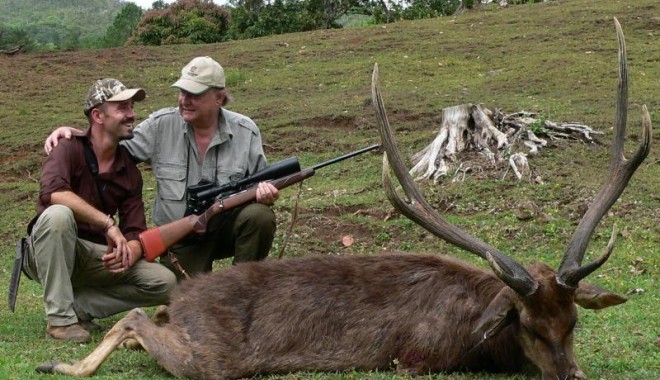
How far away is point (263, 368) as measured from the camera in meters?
6.34

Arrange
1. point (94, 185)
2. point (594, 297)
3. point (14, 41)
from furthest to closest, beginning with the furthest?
point (14, 41) < point (94, 185) < point (594, 297)

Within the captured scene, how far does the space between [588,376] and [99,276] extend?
3.67m

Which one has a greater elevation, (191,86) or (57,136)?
(191,86)

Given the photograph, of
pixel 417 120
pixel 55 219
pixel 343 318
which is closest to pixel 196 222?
pixel 55 219

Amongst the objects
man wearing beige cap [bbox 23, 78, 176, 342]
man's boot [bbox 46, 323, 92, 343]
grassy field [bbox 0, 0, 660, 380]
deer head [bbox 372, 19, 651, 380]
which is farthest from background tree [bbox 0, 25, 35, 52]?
deer head [bbox 372, 19, 651, 380]

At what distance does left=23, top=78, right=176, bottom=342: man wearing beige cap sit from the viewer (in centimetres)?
736

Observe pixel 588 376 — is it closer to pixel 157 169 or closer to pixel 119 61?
pixel 157 169

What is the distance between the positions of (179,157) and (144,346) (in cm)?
220

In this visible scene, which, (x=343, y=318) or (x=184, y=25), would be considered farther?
(x=184, y=25)

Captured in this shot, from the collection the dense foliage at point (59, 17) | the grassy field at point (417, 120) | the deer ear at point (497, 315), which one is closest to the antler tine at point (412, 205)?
the deer ear at point (497, 315)

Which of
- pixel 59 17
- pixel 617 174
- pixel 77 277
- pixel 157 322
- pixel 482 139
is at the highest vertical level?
pixel 617 174

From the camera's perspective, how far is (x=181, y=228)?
7.66 m

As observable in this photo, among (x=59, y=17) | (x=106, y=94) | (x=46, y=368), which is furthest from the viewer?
(x=59, y=17)

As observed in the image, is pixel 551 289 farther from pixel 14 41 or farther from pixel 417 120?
pixel 14 41
